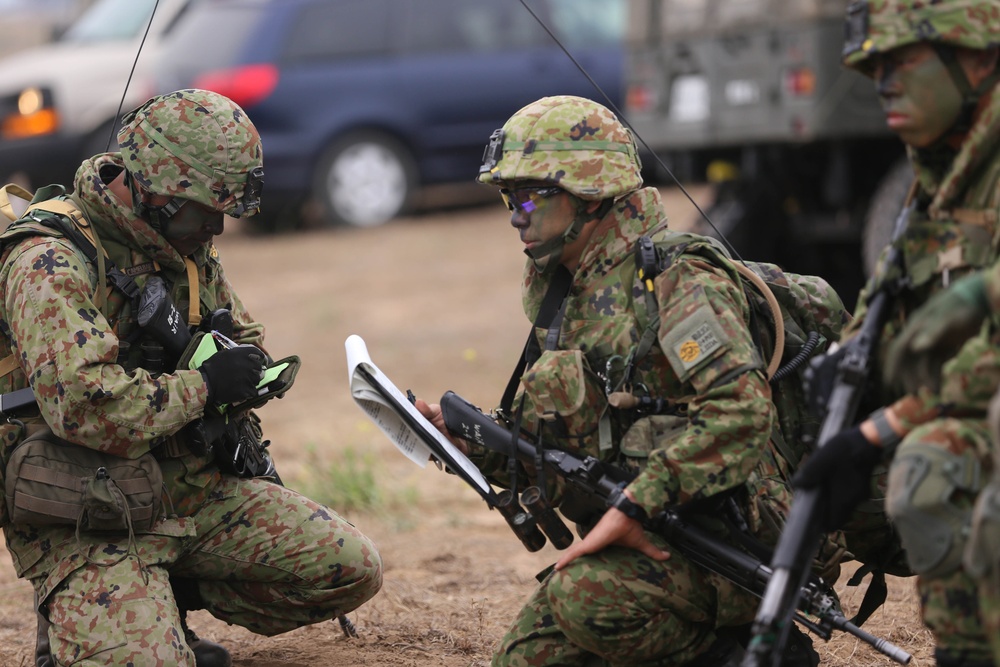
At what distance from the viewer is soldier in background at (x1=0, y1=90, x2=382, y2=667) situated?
13.5 ft

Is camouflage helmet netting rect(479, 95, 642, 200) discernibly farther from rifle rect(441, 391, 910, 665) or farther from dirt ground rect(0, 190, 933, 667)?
dirt ground rect(0, 190, 933, 667)

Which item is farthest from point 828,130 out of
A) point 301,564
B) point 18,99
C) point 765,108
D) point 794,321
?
point 18,99

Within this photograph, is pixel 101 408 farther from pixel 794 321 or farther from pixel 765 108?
pixel 765 108

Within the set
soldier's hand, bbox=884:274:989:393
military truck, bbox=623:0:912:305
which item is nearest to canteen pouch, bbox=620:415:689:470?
soldier's hand, bbox=884:274:989:393

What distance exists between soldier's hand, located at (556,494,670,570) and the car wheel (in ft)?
30.4

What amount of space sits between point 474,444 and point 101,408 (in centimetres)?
110

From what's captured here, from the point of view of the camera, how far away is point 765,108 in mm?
8750

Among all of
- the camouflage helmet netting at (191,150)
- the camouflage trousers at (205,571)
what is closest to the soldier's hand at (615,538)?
the camouflage trousers at (205,571)

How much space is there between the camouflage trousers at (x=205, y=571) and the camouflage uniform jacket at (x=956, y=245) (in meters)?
1.90

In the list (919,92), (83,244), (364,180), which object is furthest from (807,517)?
(364,180)

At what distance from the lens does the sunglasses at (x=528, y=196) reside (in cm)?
→ 407

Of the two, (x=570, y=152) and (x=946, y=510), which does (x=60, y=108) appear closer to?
(x=570, y=152)

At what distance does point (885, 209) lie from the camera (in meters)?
8.12

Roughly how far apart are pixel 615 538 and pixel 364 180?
969 cm
